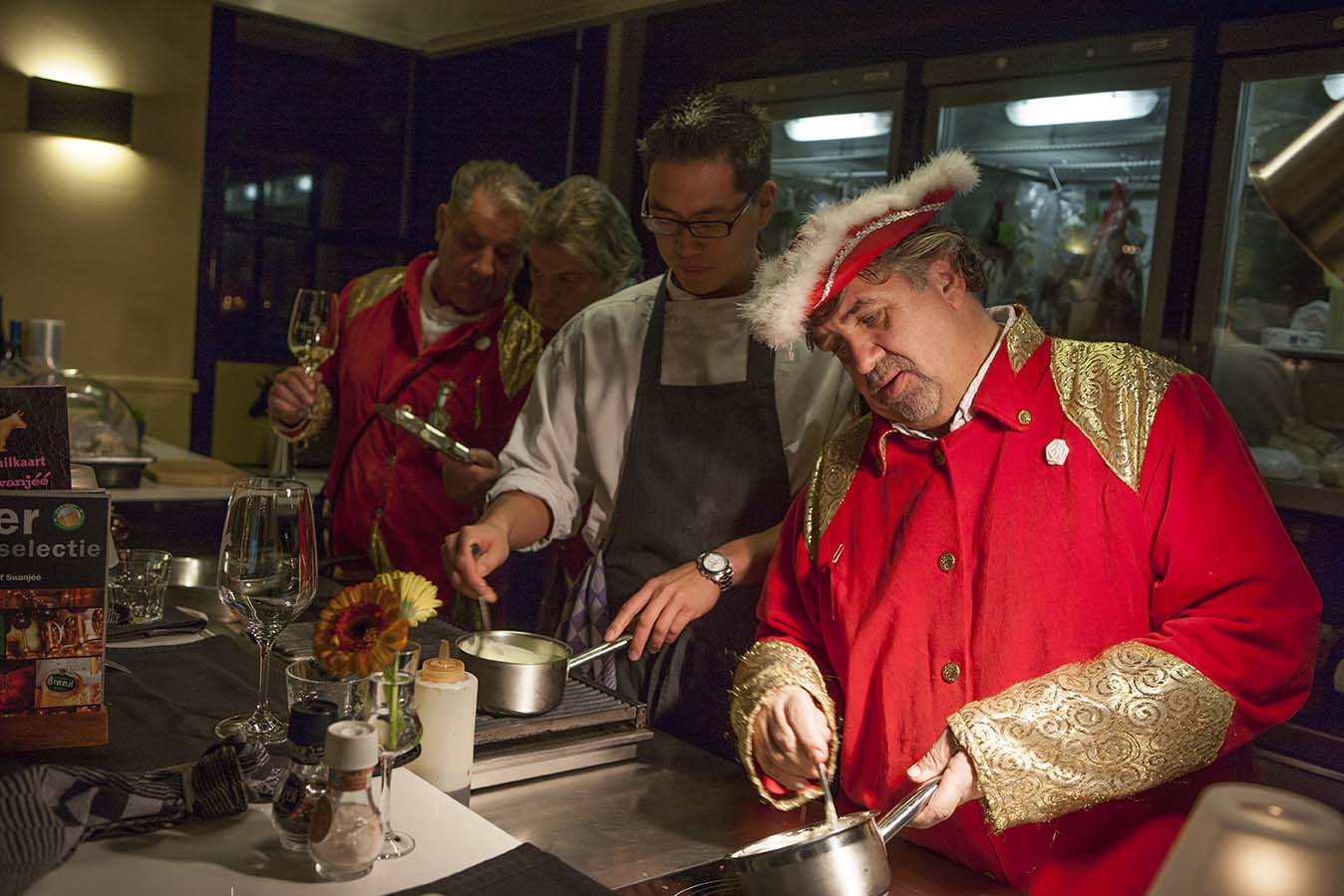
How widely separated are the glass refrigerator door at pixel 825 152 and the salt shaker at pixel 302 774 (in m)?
3.05

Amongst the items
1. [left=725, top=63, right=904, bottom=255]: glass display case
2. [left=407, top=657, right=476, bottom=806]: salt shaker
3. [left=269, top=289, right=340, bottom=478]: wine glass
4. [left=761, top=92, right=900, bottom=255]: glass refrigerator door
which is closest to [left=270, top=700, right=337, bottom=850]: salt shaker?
[left=407, top=657, right=476, bottom=806]: salt shaker

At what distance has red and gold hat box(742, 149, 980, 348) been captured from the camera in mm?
1348

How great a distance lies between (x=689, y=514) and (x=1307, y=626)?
38.5 inches

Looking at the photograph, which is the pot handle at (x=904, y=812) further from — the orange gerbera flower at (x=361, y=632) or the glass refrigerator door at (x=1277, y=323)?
the glass refrigerator door at (x=1277, y=323)

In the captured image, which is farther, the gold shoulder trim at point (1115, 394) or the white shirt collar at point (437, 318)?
the white shirt collar at point (437, 318)

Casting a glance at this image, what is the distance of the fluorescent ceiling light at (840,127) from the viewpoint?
387 centimetres

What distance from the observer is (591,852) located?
3.81ft

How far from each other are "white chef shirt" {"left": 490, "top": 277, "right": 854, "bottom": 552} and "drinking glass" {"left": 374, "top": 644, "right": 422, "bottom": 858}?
3.23ft

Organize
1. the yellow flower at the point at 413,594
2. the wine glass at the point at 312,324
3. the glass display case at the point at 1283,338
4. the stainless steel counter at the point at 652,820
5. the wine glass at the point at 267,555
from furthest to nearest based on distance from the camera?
the glass display case at the point at 1283,338 → the wine glass at the point at 312,324 → the wine glass at the point at 267,555 → the stainless steel counter at the point at 652,820 → the yellow flower at the point at 413,594

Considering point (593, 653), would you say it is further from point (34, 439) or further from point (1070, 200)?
point (1070, 200)

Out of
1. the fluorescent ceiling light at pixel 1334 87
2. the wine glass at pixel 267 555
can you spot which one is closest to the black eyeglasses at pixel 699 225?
the wine glass at pixel 267 555

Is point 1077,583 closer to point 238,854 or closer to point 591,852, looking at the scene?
point 591,852

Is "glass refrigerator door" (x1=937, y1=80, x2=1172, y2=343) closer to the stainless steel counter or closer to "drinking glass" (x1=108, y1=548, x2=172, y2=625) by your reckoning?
the stainless steel counter

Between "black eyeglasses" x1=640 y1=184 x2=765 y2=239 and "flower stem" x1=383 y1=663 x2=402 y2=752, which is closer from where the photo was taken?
"flower stem" x1=383 y1=663 x2=402 y2=752
